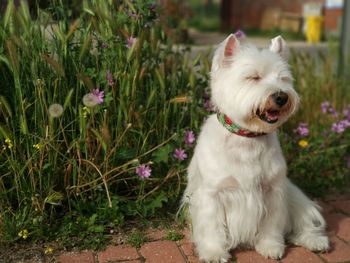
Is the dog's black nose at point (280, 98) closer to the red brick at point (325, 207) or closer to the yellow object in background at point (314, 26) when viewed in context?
the red brick at point (325, 207)

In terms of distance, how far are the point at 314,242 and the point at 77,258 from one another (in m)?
1.66

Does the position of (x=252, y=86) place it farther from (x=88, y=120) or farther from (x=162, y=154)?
(x=88, y=120)

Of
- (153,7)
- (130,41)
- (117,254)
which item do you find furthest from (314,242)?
(153,7)

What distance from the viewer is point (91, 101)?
135 inches

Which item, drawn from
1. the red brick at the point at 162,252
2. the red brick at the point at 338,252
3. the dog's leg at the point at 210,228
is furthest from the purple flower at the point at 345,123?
the red brick at the point at 162,252

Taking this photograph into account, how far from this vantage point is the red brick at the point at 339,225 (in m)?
3.77

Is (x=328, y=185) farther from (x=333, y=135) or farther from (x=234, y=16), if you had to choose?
(x=234, y=16)

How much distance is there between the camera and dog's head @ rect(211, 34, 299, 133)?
9.80 ft

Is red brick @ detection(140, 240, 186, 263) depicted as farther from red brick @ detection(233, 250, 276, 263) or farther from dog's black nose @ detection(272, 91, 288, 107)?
dog's black nose @ detection(272, 91, 288, 107)

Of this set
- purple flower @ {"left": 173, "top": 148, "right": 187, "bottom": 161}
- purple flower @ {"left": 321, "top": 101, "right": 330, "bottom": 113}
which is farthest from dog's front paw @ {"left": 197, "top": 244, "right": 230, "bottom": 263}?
purple flower @ {"left": 321, "top": 101, "right": 330, "bottom": 113}

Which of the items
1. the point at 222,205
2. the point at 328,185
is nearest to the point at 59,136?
the point at 222,205

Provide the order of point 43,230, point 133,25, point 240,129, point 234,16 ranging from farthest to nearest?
point 234,16, point 133,25, point 43,230, point 240,129

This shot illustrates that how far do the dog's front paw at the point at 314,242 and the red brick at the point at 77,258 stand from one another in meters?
1.48

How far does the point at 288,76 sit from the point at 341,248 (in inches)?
52.9
